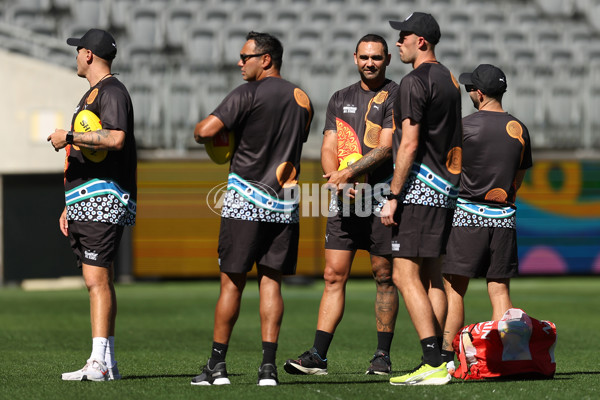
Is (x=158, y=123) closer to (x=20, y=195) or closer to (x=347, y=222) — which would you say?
(x=20, y=195)

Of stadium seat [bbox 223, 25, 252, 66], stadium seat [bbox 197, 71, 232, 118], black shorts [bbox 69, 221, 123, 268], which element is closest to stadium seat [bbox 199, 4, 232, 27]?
stadium seat [bbox 223, 25, 252, 66]

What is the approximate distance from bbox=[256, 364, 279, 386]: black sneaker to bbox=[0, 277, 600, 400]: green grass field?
4.1 inches

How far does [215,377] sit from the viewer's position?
20.4 ft

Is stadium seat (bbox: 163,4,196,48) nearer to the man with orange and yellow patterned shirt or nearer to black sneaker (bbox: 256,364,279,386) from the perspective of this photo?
the man with orange and yellow patterned shirt

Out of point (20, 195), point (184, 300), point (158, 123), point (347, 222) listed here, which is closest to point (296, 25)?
point (158, 123)

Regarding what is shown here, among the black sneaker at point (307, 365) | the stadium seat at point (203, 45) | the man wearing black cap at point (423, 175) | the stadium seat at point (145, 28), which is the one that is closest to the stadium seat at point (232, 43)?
the stadium seat at point (203, 45)

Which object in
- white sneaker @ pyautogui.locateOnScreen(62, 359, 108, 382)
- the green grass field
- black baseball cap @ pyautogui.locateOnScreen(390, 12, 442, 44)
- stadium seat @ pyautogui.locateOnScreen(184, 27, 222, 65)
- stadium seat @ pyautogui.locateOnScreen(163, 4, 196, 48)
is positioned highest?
stadium seat @ pyautogui.locateOnScreen(163, 4, 196, 48)

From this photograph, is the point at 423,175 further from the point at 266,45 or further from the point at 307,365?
the point at 307,365

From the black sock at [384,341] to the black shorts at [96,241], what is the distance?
202 centimetres

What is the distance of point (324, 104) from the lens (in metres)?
20.8

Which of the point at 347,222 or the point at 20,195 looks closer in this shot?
the point at 347,222

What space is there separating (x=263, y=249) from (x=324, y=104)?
14745 millimetres

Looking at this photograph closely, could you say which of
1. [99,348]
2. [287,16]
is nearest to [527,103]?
[287,16]

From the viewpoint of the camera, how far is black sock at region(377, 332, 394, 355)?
23.6ft
